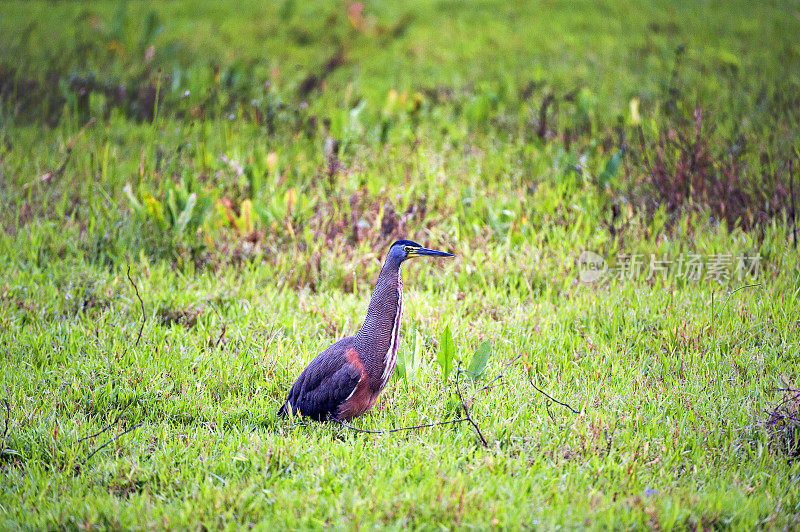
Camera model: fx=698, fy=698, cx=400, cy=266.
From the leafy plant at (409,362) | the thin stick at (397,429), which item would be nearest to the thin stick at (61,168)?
the leafy plant at (409,362)

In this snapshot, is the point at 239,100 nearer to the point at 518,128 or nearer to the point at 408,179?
the point at 408,179

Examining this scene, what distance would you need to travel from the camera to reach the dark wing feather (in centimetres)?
348

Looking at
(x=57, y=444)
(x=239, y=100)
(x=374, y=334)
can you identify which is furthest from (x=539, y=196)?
(x=57, y=444)

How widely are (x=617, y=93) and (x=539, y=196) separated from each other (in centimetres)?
349

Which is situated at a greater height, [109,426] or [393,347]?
[393,347]

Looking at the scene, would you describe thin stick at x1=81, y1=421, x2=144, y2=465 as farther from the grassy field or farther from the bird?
the bird

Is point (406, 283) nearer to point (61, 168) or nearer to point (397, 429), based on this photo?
point (397, 429)

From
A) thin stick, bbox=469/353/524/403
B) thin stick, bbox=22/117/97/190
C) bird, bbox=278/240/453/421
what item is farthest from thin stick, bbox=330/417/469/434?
thin stick, bbox=22/117/97/190

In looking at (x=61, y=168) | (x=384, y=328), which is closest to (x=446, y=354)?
(x=384, y=328)

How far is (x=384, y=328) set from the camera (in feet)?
11.5

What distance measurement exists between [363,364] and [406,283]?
79.1 inches

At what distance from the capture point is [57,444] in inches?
134

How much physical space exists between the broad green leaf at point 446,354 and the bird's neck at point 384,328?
348 millimetres

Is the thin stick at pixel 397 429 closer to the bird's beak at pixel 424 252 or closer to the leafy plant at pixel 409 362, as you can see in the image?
the leafy plant at pixel 409 362
